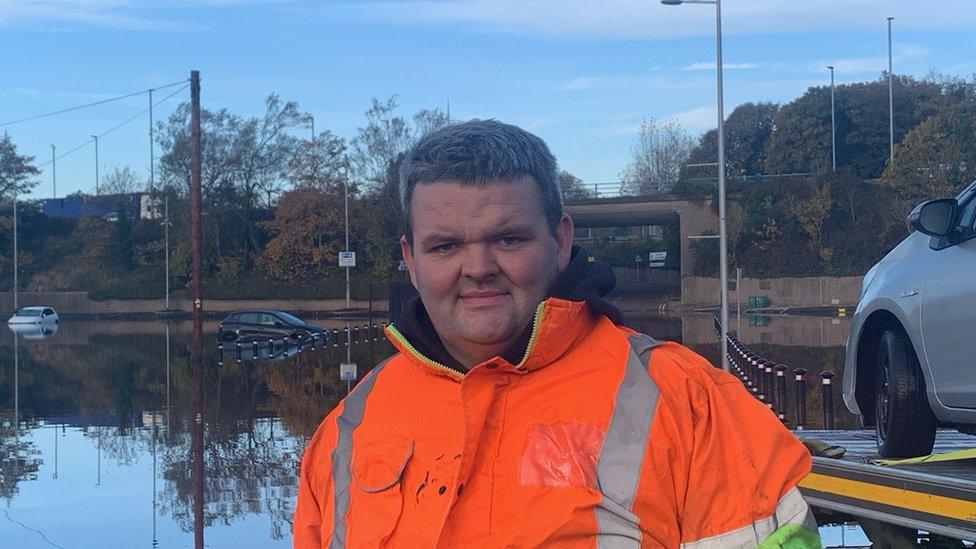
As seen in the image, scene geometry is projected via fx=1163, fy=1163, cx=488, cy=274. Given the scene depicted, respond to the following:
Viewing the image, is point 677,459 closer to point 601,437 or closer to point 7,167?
point 601,437

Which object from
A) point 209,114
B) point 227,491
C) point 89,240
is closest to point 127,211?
point 89,240

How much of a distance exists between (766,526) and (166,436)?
15.2 meters

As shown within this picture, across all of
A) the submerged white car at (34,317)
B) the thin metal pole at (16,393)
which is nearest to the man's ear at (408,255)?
the thin metal pole at (16,393)

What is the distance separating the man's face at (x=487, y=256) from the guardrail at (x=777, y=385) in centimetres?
843

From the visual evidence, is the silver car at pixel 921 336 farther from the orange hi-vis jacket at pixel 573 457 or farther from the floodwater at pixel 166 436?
the orange hi-vis jacket at pixel 573 457

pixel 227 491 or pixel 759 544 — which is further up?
pixel 759 544

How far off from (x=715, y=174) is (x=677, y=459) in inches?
2775

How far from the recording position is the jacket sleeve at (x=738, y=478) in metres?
2.25

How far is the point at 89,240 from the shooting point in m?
80.1

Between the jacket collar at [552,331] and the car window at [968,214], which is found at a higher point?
the car window at [968,214]

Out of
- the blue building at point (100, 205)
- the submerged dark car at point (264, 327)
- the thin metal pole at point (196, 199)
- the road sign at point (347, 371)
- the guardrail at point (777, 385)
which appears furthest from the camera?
the blue building at point (100, 205)

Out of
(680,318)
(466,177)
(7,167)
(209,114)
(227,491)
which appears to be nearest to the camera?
(466,177)

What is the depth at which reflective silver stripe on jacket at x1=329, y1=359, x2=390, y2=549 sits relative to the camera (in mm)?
2682

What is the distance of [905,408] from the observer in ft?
20.9
